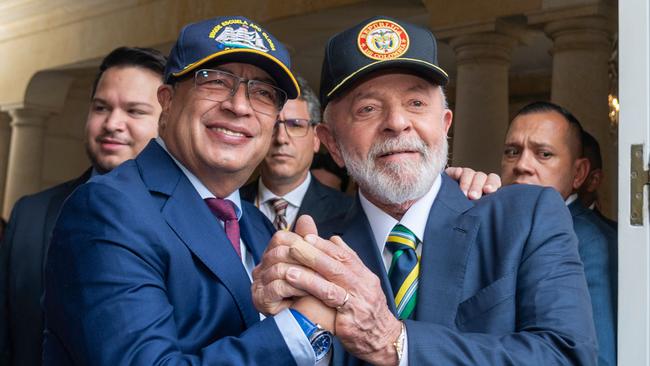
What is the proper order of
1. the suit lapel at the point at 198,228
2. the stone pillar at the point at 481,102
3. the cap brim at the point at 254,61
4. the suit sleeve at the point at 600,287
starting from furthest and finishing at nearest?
the stone pillar at the point at 481,102, the suit sleeve at the point at 600,287, the cap brim at the point at 254,61, the suit lapel at the point at 198,228

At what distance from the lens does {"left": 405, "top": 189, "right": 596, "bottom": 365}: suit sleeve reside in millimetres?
1602

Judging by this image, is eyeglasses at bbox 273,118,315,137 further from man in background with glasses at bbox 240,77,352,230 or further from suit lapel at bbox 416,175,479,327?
suit lapel at bbox 416,175,479,327

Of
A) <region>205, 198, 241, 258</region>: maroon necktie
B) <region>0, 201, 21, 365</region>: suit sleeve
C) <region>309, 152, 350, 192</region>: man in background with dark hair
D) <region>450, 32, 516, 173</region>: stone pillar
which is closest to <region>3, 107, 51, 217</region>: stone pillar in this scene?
<region>450, 32, 516, 173</region>: stone pillar

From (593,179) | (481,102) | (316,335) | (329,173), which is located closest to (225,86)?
(316,335)

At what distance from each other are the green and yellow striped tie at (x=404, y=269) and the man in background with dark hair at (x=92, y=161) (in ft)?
4.10

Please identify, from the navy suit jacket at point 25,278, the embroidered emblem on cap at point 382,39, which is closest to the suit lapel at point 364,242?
the embroidered emblem on cap at point 382,39

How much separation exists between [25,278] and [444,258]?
171 centimetres

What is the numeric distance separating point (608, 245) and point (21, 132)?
441 inches

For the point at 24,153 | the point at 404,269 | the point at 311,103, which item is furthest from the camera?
the point at 24,153

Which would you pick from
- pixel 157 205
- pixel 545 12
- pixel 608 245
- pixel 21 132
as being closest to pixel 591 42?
pixel 545 12

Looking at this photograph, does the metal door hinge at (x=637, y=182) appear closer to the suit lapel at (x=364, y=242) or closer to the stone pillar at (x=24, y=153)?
the suit lapel at (x=364, y=242)

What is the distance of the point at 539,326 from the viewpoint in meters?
1.65

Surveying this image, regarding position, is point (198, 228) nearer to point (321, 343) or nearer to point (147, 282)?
point (147, 282)

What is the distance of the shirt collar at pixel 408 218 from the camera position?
6.44 feet
